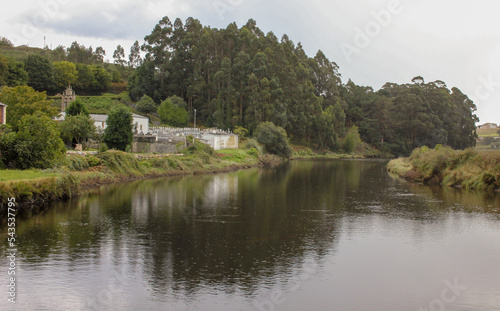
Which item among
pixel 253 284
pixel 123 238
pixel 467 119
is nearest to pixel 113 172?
pixel 123 238

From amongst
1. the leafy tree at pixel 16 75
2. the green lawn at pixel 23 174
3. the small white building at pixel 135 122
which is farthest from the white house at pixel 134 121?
the leafy tree at pixel 16 75

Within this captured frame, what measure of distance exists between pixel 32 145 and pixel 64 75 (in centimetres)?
9061

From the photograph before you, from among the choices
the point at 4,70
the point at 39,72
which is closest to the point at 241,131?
the point at 4,70

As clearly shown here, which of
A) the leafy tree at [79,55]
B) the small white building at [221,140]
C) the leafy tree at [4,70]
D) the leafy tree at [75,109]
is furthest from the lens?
the leafy tree at [79,55]

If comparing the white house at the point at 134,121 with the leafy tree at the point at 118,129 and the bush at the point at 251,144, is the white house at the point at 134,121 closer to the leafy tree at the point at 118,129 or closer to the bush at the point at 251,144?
the leafy tree at the point at 118,129

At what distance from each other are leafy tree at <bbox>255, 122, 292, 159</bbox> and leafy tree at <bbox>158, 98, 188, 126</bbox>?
18858 millimetres

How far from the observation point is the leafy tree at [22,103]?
51.3m

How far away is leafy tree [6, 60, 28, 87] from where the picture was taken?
95438mm

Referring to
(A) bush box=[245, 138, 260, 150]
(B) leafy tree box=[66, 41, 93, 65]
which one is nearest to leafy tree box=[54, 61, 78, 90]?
(B) leafy tree box=[66, 41, 93, 65]

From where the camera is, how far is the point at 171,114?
309 ft

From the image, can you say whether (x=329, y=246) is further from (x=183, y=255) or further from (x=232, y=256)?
(x=183, y=255)

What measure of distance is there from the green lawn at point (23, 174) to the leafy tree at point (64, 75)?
9068cm

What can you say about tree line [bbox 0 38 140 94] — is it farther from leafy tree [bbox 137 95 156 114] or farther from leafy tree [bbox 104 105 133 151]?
leafy tree [bbox 104 105 133 151]

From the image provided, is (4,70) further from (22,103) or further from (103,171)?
(103,171)
